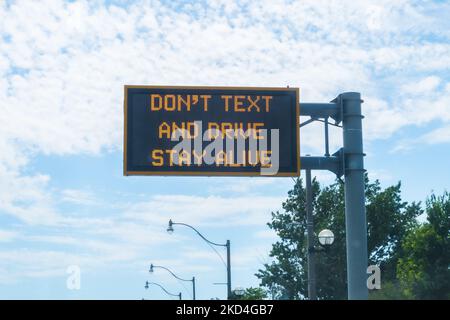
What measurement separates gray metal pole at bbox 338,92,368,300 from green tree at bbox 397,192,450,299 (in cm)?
3373

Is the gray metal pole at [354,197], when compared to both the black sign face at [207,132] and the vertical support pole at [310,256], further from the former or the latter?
the vertical support pole at [310,256]

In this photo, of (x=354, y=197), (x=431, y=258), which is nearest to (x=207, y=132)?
(x=354, y=197)

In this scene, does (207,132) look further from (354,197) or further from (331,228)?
(331,228)

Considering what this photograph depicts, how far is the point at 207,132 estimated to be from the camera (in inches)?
655

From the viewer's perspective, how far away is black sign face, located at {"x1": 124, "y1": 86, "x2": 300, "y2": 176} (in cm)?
1669

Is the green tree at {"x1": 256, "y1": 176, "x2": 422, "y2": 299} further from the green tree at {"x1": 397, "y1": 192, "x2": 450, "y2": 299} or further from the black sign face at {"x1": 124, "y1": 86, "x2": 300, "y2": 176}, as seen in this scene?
the black sign face at {"x1": 124, "y1": 86, "x2": 300, "y2": 176}

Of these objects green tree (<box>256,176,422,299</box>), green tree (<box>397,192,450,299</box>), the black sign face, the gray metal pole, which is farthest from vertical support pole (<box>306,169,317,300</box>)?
green tree (<box>256,176,422,299</box>)

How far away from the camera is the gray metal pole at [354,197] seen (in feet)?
57.9

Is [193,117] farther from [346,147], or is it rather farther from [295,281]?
[295,281]

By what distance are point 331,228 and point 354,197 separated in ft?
182
